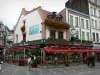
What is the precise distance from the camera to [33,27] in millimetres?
32031

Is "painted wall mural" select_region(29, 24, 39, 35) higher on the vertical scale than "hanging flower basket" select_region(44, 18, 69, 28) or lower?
lower

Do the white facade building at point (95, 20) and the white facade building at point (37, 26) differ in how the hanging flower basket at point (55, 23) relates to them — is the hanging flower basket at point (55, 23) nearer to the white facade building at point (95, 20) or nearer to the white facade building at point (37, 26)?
the white facade building at point (37, 26)

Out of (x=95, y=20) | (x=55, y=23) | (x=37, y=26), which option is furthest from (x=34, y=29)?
(x=95, y=20)

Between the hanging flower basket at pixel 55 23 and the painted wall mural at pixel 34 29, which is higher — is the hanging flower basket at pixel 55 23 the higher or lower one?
the higher one

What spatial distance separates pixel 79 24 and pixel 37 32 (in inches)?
362

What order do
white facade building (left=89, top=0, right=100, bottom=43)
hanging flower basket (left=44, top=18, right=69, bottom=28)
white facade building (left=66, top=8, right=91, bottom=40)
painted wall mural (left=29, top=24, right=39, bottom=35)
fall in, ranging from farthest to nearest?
1. white facade building (left=89, top=0, right=100, bottom=43)
2. white facade building (left=66, top=8, right=91, bottom=40)
3. painted wall mural (left=29, top=24, right=39, bottom=35)
4. hanging flower basket (left=44, top=18, right=69, bottom=28)

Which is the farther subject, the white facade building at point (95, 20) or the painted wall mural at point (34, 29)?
the white facade building at point (95, 20)

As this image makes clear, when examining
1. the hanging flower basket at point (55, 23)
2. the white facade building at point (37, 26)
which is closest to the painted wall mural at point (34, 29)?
the white facade building at point (37, 26)

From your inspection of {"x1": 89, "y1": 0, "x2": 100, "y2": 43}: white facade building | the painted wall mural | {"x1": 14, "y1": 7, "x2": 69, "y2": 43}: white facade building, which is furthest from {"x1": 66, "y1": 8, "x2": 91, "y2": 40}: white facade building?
the painted wall mural

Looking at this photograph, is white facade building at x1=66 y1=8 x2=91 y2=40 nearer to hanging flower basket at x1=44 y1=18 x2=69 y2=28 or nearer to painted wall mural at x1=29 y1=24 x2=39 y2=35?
hanging flower basket at x1=44 y1=18 x2=69 y2=28

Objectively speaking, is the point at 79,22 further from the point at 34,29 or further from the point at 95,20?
the point at 34,29

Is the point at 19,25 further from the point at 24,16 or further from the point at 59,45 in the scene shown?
the point at 59,45

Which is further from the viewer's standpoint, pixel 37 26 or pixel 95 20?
pixel 95 20

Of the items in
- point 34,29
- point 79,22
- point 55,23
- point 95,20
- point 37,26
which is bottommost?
point 34,29
